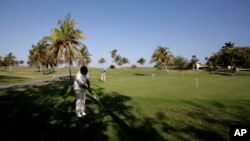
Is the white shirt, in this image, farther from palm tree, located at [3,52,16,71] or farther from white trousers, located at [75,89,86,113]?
palm tree, located at [3,52,16,71]

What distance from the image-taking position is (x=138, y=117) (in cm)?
908

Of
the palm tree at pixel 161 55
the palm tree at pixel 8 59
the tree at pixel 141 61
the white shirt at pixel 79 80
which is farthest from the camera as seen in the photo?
the tree at pixel 141 61

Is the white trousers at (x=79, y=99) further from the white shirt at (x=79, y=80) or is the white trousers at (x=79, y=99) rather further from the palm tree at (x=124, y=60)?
the palm tree at (x=124, y=60)

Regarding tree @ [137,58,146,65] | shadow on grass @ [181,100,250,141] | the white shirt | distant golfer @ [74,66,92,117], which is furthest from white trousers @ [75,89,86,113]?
tree @ [137,58,146,65]

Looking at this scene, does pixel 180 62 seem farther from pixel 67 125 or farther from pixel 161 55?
pixel 67 125

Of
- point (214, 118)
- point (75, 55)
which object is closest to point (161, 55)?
point (75, 55)

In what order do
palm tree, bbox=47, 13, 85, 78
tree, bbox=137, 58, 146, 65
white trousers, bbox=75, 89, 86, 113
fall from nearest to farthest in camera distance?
white trousers, bbox=75, 89, 86, 113
palm tree, bbox=47, 13, 85, 78
tree, bbox=137, 58, 146, 65

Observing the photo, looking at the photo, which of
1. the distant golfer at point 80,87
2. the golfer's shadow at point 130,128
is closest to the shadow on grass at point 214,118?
the golfer's shadow at point 130,128

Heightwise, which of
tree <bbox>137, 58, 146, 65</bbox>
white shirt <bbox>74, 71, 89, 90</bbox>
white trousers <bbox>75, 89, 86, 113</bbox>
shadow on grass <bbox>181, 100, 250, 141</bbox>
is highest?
tree <bbox>137, 58, 146, 65</bbox>

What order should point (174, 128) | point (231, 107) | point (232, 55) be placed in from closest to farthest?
1. point (174, 128)
2. point (231, 107)
3. point (232, 55)

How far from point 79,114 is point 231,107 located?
7280 mm

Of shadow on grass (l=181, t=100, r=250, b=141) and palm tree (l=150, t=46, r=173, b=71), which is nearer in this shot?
shadow on grass (l=181, t=100, r=250, b=141)

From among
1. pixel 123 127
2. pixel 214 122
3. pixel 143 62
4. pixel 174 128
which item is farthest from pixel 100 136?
pixel 143 62

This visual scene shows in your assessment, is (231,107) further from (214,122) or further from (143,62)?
(143,62)
